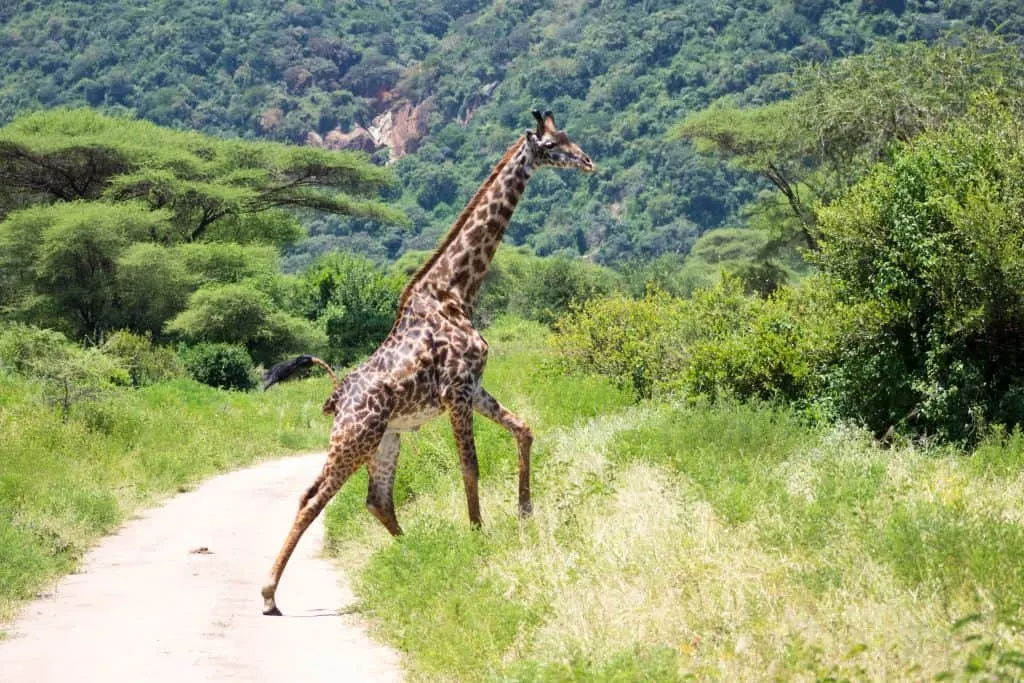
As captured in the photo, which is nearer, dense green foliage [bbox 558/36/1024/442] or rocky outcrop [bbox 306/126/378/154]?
dense green foliage [bbox 558/36/1024/442]

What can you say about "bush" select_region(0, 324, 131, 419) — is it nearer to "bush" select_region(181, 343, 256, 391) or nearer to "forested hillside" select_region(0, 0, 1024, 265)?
"bush" select_region(181, 343, 256, 391)

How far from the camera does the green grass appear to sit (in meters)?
11.4

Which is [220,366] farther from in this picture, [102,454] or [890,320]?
[890,320]

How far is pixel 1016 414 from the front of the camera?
13.1 m

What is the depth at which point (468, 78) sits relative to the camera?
419ft

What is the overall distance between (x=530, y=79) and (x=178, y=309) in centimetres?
8199

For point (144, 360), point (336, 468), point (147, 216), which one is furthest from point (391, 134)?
point (336, 468)

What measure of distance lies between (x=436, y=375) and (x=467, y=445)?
0.60 metres

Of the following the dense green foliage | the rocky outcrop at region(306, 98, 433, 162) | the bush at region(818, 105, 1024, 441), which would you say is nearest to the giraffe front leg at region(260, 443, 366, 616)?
the dense green foliage

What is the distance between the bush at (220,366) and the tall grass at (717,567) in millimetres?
21296

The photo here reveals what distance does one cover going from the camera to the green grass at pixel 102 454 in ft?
37.3

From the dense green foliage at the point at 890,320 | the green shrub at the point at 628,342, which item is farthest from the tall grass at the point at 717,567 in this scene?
the green shrub at the point at 628,342

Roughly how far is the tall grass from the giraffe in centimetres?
65

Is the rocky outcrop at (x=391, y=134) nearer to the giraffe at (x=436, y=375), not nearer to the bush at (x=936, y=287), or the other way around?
the bush at (x=936, y=287)
